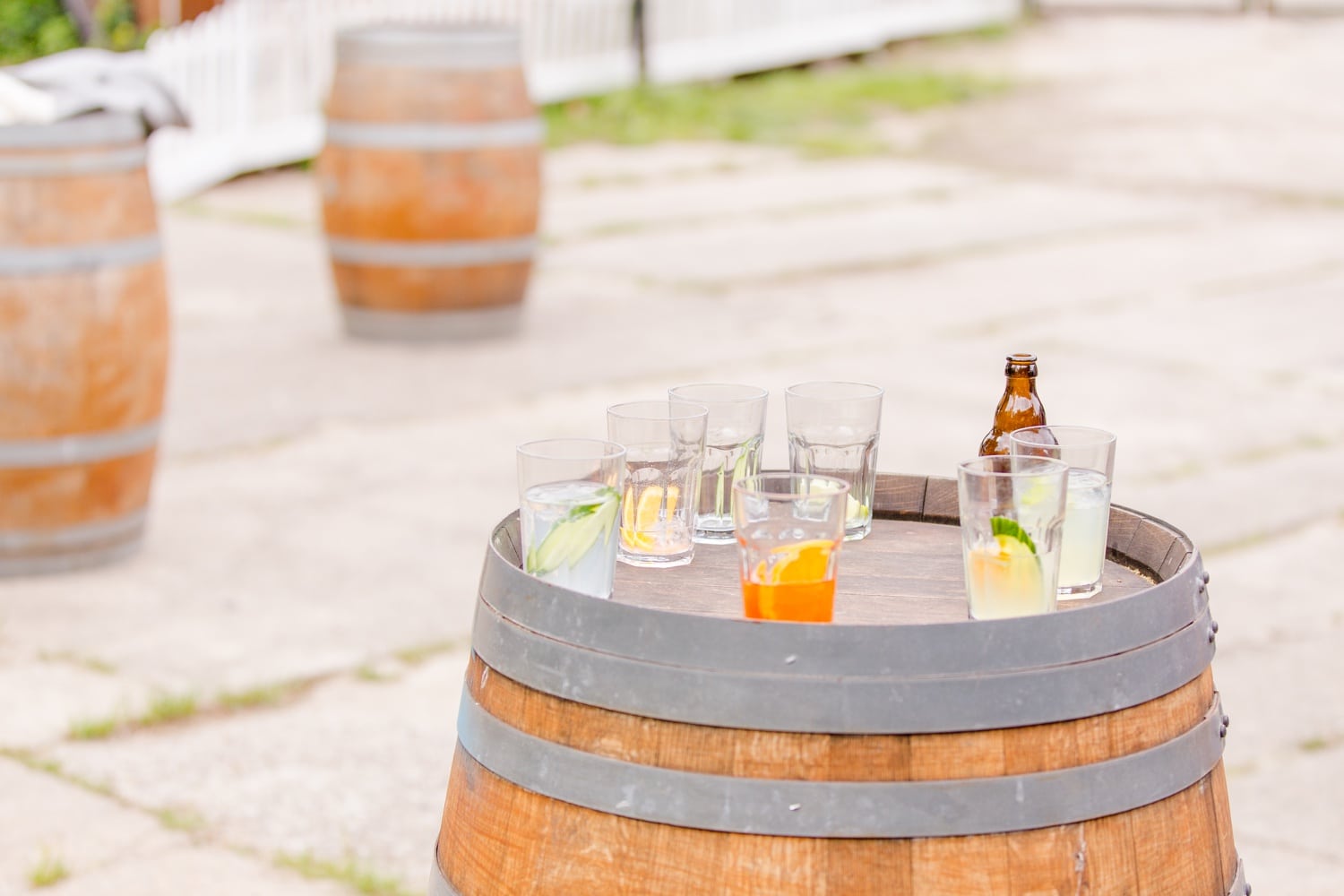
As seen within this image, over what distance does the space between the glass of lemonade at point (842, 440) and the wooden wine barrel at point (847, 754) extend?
471 millimetres

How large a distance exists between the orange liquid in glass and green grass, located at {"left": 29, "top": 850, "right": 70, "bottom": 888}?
5.82ft

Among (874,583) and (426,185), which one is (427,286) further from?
(874,583)

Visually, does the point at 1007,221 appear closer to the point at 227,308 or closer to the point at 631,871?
the point at 227,308

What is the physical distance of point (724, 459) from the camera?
2.20 metres

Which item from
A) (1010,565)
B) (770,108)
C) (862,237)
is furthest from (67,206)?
(770,108)

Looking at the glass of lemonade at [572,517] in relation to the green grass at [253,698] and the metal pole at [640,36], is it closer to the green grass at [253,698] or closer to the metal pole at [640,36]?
the green grass at [253,698]

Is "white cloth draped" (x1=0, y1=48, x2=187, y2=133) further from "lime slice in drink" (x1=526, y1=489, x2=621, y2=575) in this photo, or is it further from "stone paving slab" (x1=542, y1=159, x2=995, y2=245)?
"stone paving slab" (x1=542, y1=159, x2=995, y2=245)

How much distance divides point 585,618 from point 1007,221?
328 inches

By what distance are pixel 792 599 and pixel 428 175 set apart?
524 centimetres

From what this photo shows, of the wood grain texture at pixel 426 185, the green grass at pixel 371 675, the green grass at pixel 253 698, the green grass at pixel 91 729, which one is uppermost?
the wood grain texture at pixel 426 185

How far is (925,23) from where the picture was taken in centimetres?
1697

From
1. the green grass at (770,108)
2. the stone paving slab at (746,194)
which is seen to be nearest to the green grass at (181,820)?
the stone paving slab at (746,194)

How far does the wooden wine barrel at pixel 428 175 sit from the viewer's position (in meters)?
6.73

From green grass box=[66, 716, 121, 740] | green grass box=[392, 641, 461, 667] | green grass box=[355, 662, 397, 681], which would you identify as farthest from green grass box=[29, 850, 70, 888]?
green grass box=[392, 641, 461, 667]
